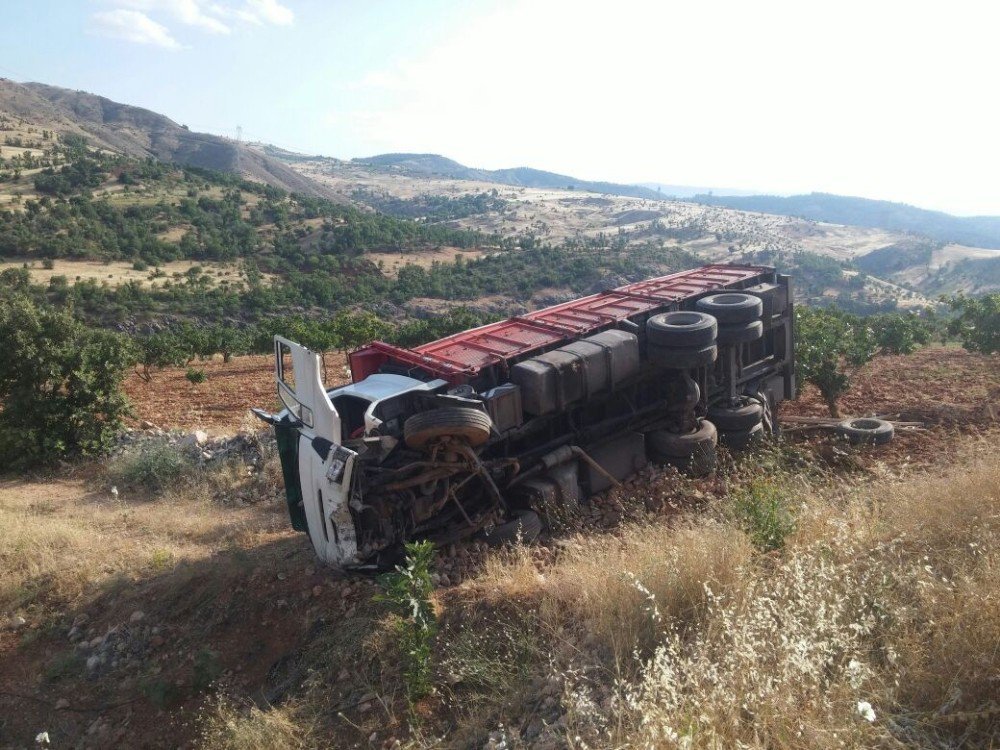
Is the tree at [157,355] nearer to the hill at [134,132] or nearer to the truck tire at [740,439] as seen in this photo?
the truck tire at [740,439]

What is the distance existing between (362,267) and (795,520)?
182ft

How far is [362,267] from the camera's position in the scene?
56875 mm

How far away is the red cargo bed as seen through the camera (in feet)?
22.7

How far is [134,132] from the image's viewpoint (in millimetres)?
A: 125375

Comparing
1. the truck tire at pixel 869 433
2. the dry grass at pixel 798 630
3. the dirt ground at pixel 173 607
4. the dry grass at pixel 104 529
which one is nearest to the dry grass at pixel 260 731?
the dirt ground at pixel 173 607

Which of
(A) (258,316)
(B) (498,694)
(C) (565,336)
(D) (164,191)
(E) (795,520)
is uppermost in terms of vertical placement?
(D) (164,191)

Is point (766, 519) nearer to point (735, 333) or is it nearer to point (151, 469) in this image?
point (735, 333)

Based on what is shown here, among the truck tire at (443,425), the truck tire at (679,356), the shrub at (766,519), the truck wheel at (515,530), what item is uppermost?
the truck tire at (679,356)

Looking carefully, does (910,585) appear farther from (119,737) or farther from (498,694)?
(119,737)

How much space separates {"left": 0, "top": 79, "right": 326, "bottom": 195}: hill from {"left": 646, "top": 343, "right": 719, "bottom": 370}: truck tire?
352 ft

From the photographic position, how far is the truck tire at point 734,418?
8.86m

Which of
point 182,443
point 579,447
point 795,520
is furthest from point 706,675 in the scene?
point 182,443

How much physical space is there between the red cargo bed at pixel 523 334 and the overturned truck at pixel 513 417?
0.08 feet

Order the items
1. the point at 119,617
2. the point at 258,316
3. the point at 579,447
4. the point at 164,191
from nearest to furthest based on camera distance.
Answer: the point at 119,617, the point at 579,447, the point at 258,316, the point at 164,191
